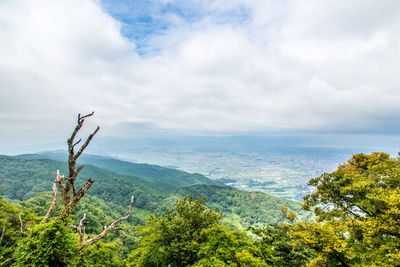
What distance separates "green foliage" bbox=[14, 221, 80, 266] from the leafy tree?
13.9m

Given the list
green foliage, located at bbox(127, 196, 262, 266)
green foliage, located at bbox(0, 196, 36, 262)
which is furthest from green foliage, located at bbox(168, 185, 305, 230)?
green foliage, located at bbox(0, 196, 36, 262)

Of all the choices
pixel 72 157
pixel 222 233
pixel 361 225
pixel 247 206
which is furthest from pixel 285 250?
pixel 247 206

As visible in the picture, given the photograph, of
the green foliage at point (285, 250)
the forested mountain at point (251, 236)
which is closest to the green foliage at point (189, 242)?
the forested mountain at point (251, 236)

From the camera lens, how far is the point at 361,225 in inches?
491

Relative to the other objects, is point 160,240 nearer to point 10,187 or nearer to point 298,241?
point 298,241

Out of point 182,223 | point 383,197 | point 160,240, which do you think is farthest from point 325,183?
point 160,240

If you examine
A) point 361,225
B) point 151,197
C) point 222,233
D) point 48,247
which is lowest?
point 151,197

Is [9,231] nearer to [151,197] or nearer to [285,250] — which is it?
[285,250]

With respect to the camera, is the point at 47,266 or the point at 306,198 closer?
the point at 47,266

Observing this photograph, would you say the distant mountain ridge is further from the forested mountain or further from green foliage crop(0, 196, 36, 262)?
green foliage crop(0, 196, 36, 262)

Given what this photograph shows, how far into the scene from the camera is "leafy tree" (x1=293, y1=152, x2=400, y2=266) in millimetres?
10680

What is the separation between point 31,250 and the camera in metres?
5.85

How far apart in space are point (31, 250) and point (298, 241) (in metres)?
16.4

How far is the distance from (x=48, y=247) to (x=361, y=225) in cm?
1829
